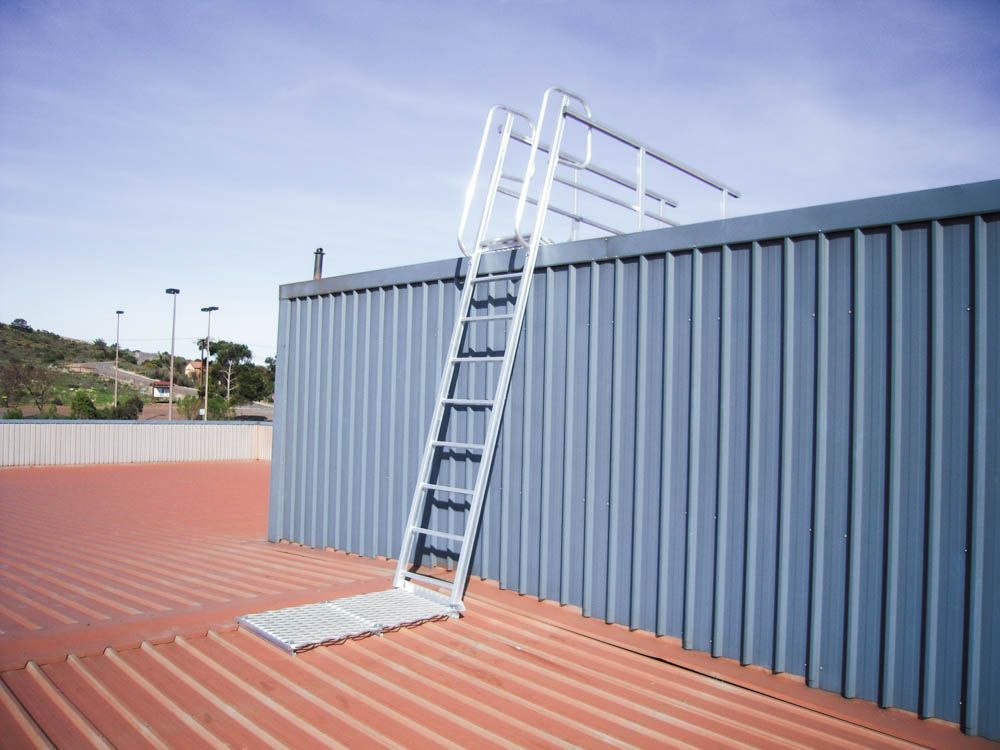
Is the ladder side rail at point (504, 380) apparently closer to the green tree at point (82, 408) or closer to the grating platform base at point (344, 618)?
the grating platform base at point (344, 618)

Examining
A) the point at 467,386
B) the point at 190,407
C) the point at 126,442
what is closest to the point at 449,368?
the point at 467,386

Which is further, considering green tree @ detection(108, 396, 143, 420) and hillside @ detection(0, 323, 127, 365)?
hillside @ detection(0, 323, 127, 365)

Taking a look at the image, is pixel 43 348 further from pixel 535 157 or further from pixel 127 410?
pixel 535 157

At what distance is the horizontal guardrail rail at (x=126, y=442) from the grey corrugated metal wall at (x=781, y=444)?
693 inches

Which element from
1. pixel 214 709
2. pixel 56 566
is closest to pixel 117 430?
pixel 56 566

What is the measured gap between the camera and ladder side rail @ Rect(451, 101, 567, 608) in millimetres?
5066

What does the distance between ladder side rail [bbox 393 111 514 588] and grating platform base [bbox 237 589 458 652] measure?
1.21ft

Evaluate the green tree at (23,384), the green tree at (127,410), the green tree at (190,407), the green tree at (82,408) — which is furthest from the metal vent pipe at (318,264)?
the green tree at (23,384)

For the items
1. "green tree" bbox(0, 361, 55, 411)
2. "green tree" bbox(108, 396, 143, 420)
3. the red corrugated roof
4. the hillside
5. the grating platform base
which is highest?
the hillside

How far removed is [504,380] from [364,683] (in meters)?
2.28

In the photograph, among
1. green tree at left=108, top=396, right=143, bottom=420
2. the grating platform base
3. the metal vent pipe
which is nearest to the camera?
the grating platform base

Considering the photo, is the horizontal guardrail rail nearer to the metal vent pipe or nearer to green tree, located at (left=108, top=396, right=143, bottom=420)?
the metal vent pipe

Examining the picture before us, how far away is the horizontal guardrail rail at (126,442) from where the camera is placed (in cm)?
1934

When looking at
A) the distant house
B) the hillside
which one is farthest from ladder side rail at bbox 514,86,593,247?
the distant house
